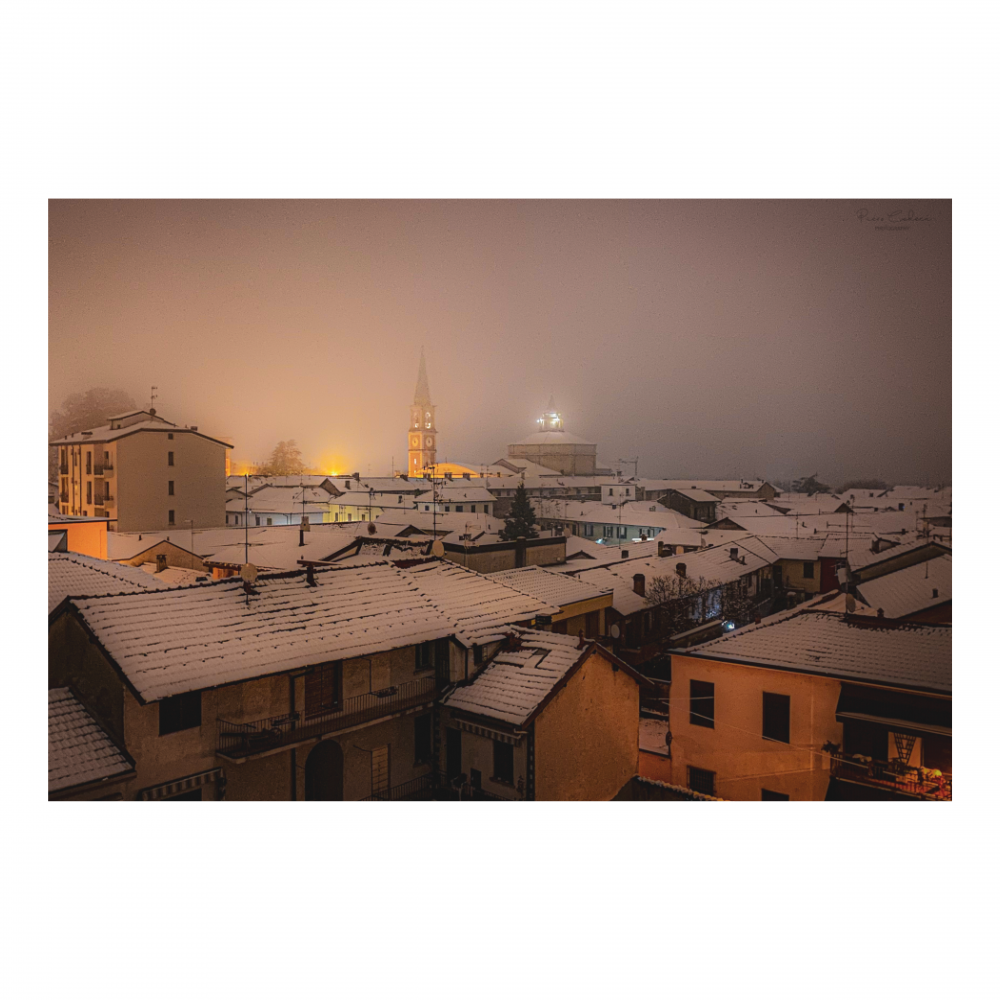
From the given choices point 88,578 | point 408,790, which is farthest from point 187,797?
point 88,578

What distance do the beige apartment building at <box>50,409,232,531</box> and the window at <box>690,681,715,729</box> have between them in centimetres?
308

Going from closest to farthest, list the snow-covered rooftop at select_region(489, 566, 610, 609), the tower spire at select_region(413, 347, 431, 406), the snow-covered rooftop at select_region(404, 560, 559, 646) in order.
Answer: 1. the snow-covered rooftop at select_region(404, 560, 559, 646)
2. the tower spire at select_region(413, 347, 431, 406)
3. the snow-covered rooftop at select_region(489, 566, 610, 609)

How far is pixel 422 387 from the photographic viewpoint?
185 inches

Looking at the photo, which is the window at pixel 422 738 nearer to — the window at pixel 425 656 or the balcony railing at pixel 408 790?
the balcony railing at pixel 408 790

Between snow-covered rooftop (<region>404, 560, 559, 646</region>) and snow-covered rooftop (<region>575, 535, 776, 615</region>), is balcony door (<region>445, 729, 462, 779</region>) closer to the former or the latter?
snow-covered rooftop (<region>404, 560, 559, 646</region>)

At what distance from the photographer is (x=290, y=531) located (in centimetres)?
470

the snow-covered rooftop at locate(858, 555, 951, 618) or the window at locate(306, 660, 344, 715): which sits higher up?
the snow-covered rooftop at locate(858, 555, 951, 618)

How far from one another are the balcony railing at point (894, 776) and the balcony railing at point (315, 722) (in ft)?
7.83

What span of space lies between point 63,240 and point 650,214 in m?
3.39

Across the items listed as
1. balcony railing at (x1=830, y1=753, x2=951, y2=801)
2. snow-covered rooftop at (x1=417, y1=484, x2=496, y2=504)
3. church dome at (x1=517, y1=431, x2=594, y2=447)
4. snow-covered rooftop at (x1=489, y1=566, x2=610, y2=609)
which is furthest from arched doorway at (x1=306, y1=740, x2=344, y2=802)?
balcony railing at (x1=830, y1=753, x2=951, y2=801)

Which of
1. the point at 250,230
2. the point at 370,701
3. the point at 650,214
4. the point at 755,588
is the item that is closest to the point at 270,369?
the point at 250,230

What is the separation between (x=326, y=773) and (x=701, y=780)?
2208 millimetres

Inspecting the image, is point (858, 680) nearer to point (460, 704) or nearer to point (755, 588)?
point (755, 588)

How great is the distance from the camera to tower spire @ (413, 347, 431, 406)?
4.68 meters
